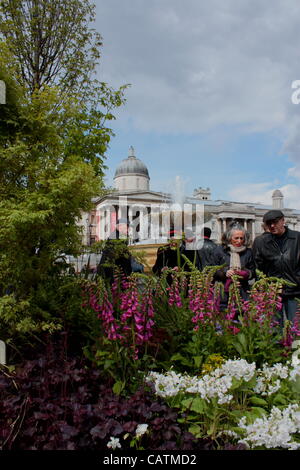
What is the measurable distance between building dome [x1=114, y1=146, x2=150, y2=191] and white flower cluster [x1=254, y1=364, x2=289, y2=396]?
76.1 m

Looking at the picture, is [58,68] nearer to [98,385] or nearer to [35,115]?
[35,115]

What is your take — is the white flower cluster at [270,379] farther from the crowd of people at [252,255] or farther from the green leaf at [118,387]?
the crowd of people at [252,255]

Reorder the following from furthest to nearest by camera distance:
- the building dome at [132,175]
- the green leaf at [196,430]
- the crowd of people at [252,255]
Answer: the building dome at [132,175]
the crowd of people at [252,255]
the green leaf at [196,430]

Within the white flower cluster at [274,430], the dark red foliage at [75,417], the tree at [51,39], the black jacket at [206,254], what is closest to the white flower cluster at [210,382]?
the dark red foliage at [75,417]

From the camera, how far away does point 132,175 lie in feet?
260

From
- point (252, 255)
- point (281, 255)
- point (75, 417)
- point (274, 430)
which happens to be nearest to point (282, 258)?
point (281, 255)

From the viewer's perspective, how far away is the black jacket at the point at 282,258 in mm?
4926

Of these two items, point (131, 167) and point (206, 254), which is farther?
point (131, 167)

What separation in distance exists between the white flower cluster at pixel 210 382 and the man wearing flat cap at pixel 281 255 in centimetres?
237

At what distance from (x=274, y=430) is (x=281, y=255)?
298 cm

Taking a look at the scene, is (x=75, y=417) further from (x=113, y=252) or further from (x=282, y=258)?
(x=282, y=258)

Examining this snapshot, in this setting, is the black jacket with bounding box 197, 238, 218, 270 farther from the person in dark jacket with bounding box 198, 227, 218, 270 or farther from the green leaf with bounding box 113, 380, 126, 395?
the green leaf with bounding box 113, 380, 126, 395

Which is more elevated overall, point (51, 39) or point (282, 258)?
point (51, 39)

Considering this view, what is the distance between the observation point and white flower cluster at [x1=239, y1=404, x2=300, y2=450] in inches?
89.3
